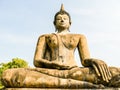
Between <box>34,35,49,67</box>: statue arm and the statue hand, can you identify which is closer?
the statue hand

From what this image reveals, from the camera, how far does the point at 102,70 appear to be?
8031 millimetres

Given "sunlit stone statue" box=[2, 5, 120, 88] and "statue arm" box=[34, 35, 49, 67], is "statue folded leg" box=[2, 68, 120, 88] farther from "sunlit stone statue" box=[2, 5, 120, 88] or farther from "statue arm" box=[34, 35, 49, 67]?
"statue arm" box=[34, 35, 49, 67]

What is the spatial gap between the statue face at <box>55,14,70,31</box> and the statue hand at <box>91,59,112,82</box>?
5.98 feet

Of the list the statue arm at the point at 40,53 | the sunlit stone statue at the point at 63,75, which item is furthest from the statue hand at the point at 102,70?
the statue arm at the point at 40,53

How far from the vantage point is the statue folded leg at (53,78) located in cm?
799

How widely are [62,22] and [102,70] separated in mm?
2146

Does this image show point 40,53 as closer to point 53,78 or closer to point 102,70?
point 53,78

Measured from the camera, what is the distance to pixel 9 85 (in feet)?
26.4

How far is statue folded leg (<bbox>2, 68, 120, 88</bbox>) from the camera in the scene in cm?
799

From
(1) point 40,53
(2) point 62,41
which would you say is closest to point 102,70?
(2) point 62,41

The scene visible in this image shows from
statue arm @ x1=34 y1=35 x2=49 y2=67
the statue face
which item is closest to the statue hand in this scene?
statue arm @ x1=34 y1=35 x2=49 y2=67

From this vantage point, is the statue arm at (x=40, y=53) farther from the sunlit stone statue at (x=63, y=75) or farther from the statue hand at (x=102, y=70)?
the statue hand at (x=102, y=70)

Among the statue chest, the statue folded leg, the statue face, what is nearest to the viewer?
the statue folded leg

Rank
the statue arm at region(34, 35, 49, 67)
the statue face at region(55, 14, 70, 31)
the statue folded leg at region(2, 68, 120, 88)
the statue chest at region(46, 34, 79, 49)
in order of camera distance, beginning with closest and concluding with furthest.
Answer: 1. the statue folded leg at region(2, 68, 120, 88)
2. the statue arm at region(34, 35, 49, 67)
3. the statue chest at region(46, 34, 79, 49)
4. the statue face at region(55, 14, 70, 31)
